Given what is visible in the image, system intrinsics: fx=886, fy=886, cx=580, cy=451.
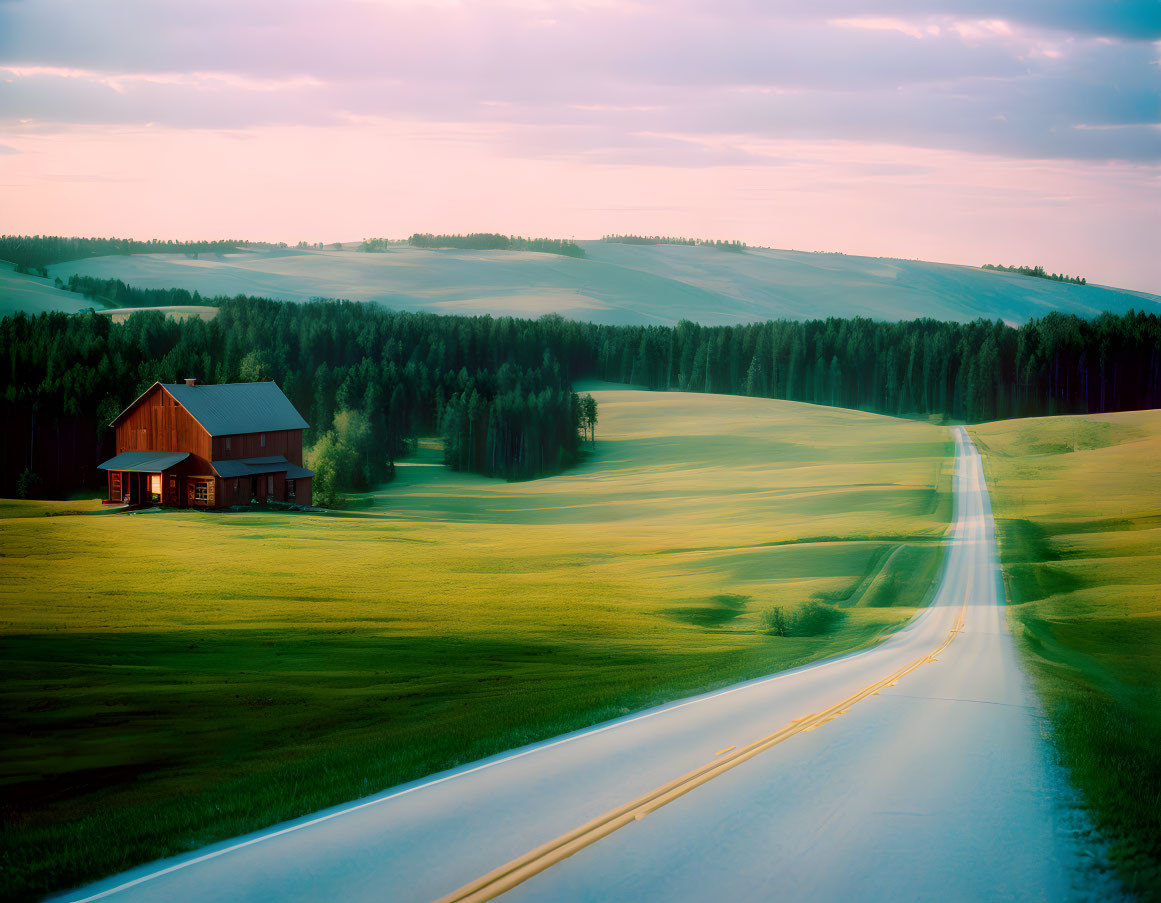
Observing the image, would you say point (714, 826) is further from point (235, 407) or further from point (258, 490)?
point (235, 407)

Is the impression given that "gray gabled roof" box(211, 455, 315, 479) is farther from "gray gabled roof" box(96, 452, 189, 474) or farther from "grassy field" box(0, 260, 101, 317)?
"grassy field" box(0, 260, 101, 317)

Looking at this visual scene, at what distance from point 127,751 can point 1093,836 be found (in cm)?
1280

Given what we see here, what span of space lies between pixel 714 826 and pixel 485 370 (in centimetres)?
11504

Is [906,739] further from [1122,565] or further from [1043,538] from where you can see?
[1043,538]

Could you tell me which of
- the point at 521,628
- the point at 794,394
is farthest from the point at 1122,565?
the point at 794,394

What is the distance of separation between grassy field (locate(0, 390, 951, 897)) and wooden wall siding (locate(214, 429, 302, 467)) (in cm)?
597

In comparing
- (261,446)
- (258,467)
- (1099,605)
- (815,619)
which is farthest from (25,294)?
(1099,605)

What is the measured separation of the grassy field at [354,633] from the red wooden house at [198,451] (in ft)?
13.7

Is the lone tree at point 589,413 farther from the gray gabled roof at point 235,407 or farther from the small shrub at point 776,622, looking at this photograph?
the small shrub at point 776,622

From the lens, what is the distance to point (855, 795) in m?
10.6

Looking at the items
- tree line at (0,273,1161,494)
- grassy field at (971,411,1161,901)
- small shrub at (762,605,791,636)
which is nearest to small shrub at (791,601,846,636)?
small shrub at (762,605,791,636)

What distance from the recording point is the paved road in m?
8.09

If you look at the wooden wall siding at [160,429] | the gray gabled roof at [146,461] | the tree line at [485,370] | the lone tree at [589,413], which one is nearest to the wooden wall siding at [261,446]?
the wooden wall siding at [160,429]

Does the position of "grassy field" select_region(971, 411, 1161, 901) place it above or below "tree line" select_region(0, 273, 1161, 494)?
below
